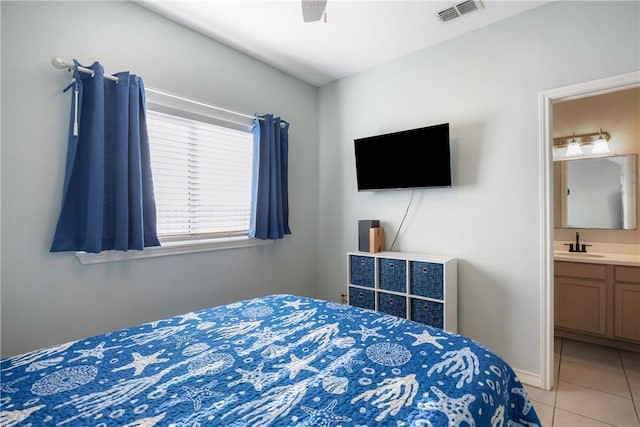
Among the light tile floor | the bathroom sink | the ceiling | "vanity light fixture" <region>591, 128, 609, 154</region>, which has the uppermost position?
the ceiling

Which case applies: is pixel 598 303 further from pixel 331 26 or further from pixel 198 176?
pixel 198 176

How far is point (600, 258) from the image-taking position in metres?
2.81

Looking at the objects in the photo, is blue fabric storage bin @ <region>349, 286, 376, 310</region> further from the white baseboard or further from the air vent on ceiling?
the air vent on ceiling

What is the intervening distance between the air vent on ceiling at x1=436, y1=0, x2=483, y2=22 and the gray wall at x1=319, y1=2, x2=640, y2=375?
0.31 m

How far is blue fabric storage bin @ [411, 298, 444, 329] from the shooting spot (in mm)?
2410

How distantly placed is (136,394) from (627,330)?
12.0 feet

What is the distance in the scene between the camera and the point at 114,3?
2057mm

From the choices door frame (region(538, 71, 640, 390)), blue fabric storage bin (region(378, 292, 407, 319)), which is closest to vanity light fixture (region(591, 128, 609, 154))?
door frame (region(538, 71, 640, 390))

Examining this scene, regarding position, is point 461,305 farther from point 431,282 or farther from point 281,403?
point 281,403

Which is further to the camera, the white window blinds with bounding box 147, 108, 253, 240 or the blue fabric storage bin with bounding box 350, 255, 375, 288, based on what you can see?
the blue fabric storage bin with bounding box 350, 255, 375, 288

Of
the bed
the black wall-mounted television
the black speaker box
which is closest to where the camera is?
the bed

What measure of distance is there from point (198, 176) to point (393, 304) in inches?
76.1

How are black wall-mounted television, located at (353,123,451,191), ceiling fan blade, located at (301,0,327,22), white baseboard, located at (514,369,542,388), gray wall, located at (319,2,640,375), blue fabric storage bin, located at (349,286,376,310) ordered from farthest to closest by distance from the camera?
blue fabric storage bin, located at (349,286,376,310) → black wall-mounted television, located at (353,123,451,191) → white baseboard, located at (514,369,542,388) → gray wall, located at (319,2,640,375) → ceiling fan blade, located at (301,0,327,22)

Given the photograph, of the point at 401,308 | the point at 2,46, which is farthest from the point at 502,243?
the point at 2,46
